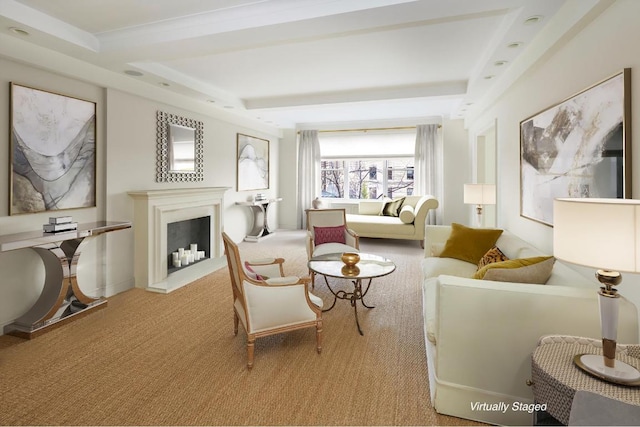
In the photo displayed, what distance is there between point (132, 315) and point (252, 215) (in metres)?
4.02

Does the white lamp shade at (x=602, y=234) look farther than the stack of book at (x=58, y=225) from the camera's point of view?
No

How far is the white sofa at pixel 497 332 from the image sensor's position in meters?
1.69

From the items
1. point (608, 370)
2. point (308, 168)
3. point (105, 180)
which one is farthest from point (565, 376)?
point (308, 168)

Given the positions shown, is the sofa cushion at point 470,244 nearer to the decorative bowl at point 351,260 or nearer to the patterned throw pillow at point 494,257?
the patterned throw pillow at point 494,257

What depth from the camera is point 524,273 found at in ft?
6.88

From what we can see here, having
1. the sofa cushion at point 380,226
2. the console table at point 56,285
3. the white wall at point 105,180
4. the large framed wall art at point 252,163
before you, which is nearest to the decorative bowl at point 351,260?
the console table at point 56,285

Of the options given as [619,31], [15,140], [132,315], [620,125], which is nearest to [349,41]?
[619,31]

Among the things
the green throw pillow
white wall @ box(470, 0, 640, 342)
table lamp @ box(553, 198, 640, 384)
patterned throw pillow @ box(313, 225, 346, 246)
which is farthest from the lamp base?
the green throw pillow

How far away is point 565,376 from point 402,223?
5216 millimetres

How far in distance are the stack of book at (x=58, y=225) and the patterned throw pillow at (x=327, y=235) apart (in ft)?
8.84

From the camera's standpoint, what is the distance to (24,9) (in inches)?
101

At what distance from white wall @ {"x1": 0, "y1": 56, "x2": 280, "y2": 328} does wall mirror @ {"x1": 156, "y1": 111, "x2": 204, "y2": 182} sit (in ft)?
0.31

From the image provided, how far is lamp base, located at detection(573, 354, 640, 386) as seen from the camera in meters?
1.28

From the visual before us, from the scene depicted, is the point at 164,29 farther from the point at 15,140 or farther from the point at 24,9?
the point at 15,140
